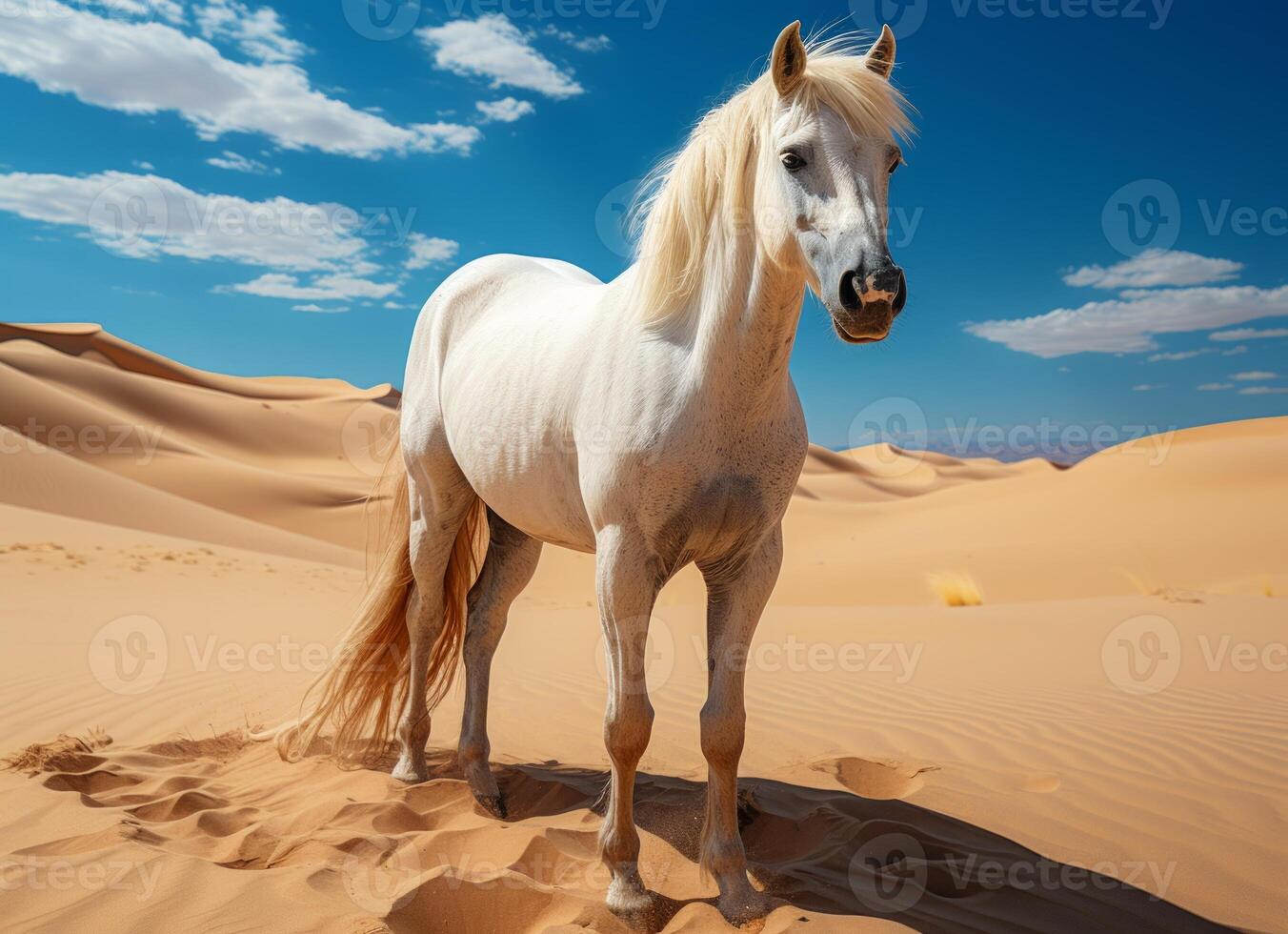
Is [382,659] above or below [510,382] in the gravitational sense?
below

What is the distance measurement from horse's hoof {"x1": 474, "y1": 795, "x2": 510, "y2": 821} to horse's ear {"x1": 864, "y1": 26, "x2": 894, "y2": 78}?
3.26m

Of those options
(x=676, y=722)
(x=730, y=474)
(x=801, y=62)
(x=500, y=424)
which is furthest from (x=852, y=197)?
(x=676, y=722)

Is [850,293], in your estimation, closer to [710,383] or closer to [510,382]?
[710,383]

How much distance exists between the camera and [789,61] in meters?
2.41

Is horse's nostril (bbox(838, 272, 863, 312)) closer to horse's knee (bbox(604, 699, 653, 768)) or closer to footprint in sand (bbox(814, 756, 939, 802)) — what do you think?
horse's knee (bbox(604, 699, 653, 768))

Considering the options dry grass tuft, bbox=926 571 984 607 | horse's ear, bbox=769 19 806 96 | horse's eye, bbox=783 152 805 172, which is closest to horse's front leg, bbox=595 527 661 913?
horse's eye, bbox=783 152 805 172

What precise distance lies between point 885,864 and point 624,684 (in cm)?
126

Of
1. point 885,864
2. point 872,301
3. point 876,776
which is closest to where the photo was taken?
point 872,301

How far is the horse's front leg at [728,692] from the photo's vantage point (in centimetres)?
290

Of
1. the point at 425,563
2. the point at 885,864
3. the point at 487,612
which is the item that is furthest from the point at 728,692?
the point at 425,563

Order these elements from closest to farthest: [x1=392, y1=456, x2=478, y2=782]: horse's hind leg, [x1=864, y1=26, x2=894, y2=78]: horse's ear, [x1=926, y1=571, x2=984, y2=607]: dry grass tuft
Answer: [x1=864, y1=26, x2=894, y2=78]: horse's ear, [x1=392, y1=456, x2=478, y2=782]: horse's hind leg, [x1=926, y1=571, x2=984, y2=607]: dry grass tuft

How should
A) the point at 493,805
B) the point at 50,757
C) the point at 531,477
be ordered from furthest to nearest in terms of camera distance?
the point at 50,757 < the point at 493,805 < the point at 531,477

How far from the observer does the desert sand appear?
2.73 metres

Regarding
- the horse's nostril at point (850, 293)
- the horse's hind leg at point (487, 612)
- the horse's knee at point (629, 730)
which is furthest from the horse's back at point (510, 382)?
the horse's nostril at point (850, 293)
